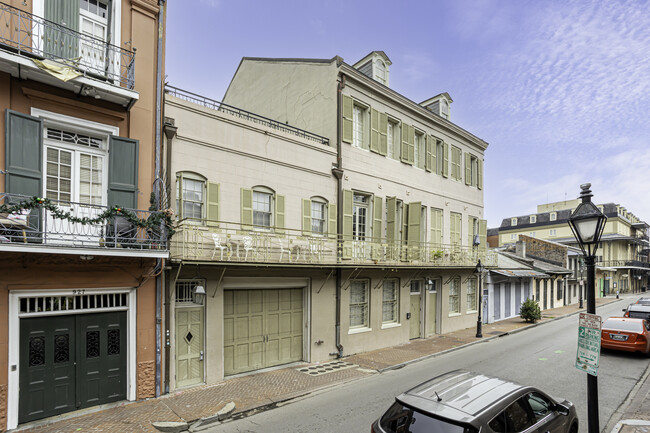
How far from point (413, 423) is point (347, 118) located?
12.0 meters

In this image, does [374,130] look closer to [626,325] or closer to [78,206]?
[78,206]

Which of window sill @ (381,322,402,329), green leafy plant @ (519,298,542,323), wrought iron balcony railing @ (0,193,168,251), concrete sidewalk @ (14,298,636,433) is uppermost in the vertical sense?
wrought iron balcony railing @ (0,193,168,251)

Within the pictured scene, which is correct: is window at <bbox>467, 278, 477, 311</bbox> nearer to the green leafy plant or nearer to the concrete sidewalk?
the green leafy plant

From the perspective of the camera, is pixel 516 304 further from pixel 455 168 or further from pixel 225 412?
pixel 225 412

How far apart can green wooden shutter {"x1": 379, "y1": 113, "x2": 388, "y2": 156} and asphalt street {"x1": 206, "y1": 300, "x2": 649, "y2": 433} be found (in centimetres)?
877

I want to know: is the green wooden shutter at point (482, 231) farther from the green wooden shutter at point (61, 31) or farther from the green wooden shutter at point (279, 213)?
the green wooden shutter at point (61, 31)

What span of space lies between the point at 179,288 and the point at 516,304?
2345cm

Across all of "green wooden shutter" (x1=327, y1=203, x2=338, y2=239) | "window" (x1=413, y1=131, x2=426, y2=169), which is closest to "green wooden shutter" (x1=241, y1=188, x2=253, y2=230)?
"green wooden shutter" (x1=327, y1=203, x2=338, y2=239)

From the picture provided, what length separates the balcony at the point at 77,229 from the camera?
730 cm

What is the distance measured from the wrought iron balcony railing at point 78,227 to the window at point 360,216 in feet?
26.2

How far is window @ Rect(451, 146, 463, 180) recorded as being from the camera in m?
21.3

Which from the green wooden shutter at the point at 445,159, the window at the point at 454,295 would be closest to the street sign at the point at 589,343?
the window at the point at 454,295

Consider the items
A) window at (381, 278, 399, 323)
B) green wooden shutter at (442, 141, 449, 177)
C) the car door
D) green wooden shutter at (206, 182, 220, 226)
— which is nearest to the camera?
the car door

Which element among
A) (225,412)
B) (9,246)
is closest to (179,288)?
(225,412)
